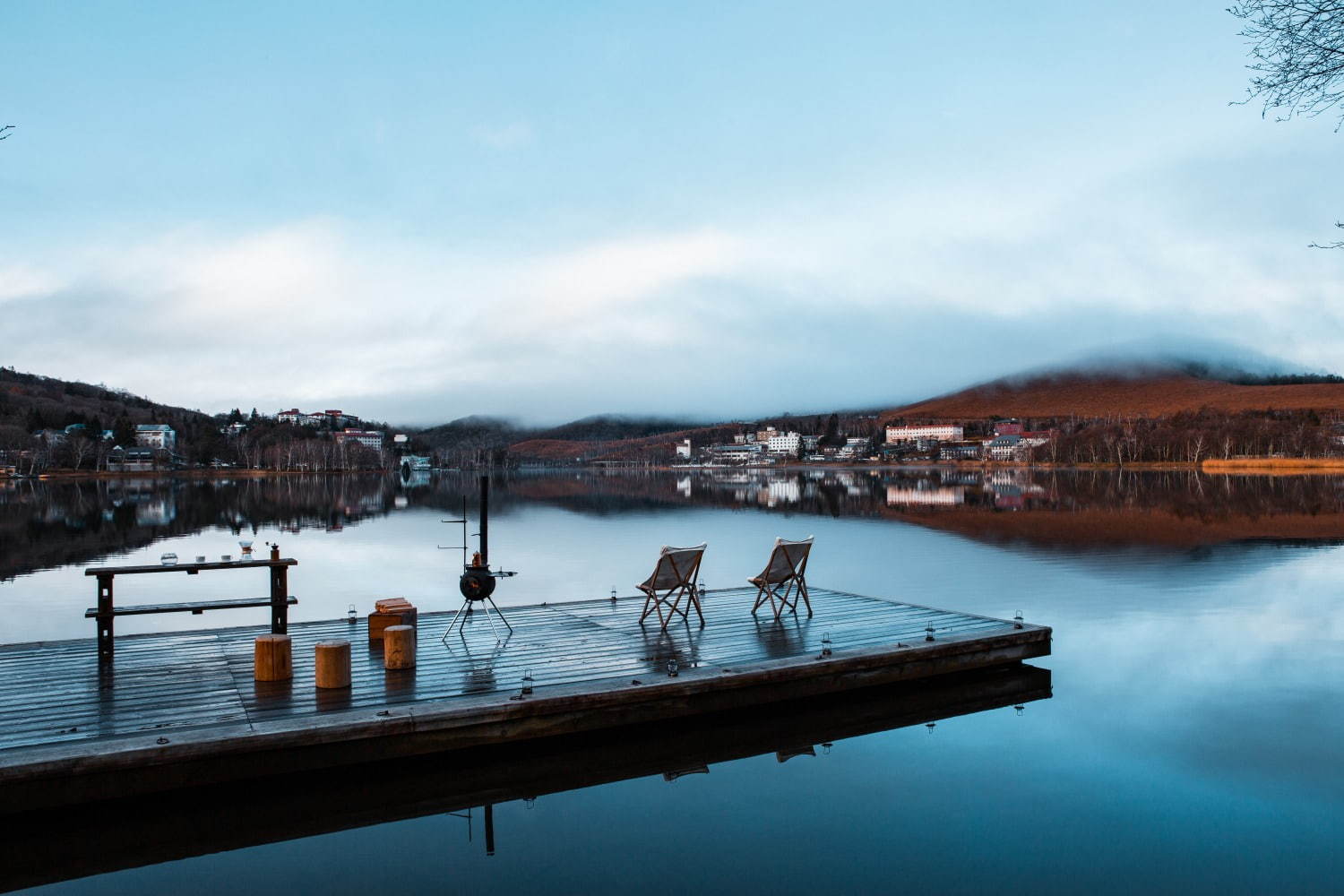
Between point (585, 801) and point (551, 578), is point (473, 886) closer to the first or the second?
point (585, 801)

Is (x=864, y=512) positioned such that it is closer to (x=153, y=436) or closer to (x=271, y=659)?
(x=271, y=659)

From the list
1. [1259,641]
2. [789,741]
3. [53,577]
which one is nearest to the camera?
[789,741]

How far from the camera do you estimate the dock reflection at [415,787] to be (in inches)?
254

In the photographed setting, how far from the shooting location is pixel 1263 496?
52062mm

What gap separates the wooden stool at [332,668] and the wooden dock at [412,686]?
0.37ft

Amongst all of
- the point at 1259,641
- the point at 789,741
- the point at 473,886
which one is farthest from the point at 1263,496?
the point at 473,886

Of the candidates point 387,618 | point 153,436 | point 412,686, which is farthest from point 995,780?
point 153,436

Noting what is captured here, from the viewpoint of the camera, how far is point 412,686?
8.13 m

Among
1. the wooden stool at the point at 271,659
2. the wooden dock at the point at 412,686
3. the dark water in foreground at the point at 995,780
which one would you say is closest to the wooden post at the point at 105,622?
the wooden dock at the point at 412,686

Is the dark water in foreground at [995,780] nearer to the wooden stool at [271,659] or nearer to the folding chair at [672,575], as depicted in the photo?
the wooden stool at [271,659]

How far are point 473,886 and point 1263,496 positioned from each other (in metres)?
58.6

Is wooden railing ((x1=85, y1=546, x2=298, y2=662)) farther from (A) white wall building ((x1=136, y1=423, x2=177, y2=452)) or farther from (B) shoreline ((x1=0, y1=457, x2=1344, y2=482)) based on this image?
(A) white wall building ((x1=136, y1=423, x2=177, y2=452))

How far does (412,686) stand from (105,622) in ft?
12.2

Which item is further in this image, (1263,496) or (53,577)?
(1263,496)
